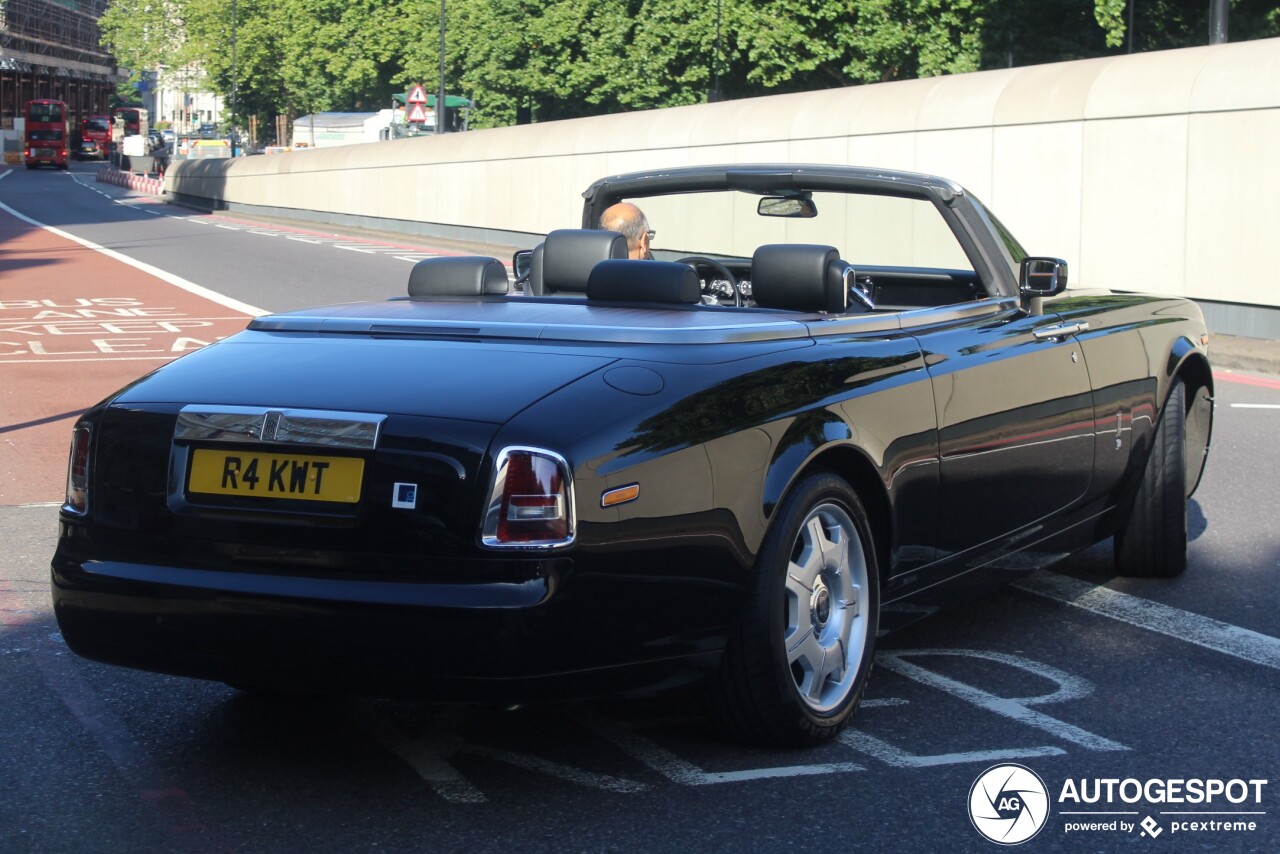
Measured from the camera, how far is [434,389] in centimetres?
378

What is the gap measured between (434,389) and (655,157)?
2574 cm

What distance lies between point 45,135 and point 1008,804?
101m

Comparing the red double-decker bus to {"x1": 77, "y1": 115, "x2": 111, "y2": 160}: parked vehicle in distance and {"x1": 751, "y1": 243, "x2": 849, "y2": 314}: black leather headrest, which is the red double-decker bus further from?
{"x1": 751, "y1": 243, "x2": 849, "y2": 314}: black leather headrest

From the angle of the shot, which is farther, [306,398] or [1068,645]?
[1068,645]

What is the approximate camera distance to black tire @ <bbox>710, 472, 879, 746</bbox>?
12.8ft

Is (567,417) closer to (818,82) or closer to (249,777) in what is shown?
(249,777)

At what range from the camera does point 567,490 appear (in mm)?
3506

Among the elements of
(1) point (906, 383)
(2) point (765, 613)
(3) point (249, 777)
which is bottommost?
(3) point (249, 777)

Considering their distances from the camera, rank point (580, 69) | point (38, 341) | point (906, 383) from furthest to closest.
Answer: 1. point (580, 69)
2. point (38, 341)
3. point (906, 383)

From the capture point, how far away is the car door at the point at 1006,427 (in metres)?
4.73

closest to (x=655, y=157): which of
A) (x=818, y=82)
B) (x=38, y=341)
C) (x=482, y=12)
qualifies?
(x=38, y=341)

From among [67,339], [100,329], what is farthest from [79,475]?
[100,329]

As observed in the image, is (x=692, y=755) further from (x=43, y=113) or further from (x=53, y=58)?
(x=53, y=58)

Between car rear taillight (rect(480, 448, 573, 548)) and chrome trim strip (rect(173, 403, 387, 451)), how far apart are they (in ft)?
1.01
